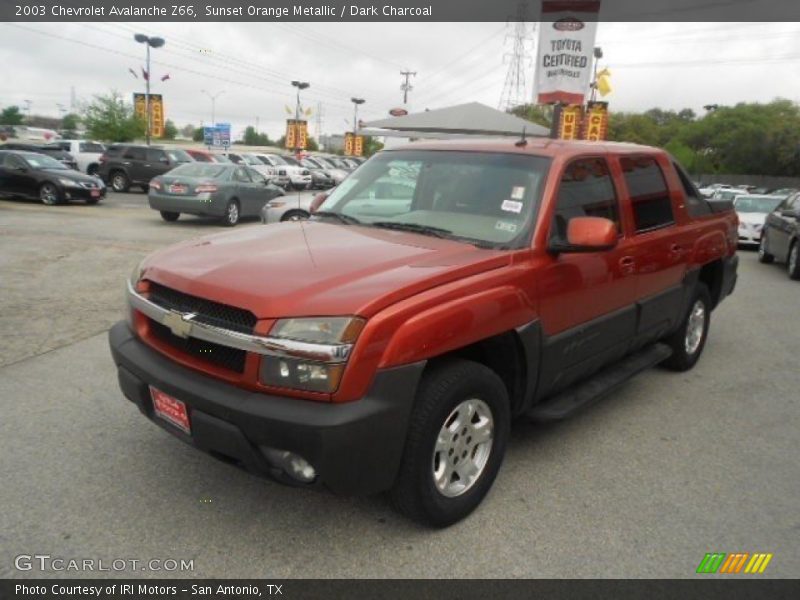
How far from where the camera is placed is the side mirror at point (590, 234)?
3.29 metres

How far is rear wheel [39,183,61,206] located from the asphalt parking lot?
14302mm

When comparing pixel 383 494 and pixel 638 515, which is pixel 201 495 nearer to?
pixel 383 494

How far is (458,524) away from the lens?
3107mm

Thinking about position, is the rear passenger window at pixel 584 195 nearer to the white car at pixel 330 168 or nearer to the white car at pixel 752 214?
the white car at pixel 752 214

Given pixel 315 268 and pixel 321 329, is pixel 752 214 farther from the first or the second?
Answer: pixel 321 329

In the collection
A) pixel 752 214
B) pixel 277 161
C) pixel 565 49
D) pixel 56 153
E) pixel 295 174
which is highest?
pixel 565 49

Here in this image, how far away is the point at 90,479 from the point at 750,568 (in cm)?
324

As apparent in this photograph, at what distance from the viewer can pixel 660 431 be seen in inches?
169

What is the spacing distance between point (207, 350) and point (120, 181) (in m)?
24.7

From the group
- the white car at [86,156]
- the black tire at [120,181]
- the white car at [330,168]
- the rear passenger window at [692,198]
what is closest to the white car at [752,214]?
the rear passenger window at [692,198]

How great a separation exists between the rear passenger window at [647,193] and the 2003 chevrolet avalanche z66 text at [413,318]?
2 centimetres

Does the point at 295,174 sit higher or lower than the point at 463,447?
higher

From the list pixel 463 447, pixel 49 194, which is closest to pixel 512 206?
pixel 463 447

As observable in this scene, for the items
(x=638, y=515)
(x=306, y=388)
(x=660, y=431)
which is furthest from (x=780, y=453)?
(x=306, y=388)
